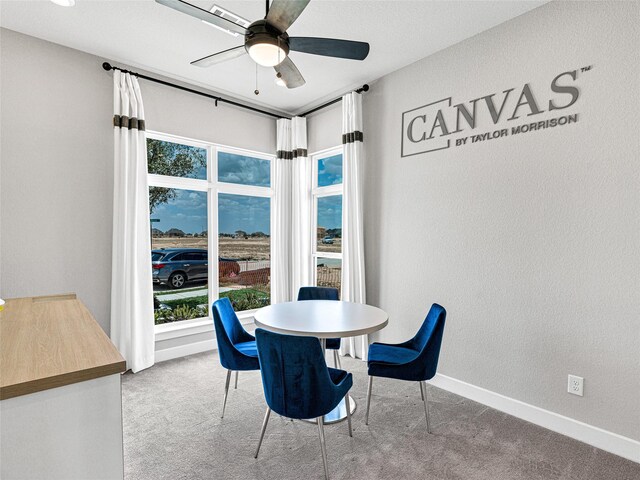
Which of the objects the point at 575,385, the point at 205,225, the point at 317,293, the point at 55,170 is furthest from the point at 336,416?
the point at 55,170

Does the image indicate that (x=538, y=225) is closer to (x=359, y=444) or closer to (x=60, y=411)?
(x=359, y=444)

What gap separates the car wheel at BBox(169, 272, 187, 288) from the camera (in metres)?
3.95

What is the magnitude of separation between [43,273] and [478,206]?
150 inches

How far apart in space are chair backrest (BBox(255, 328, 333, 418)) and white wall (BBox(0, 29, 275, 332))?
7.67 ft

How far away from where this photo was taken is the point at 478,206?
9.37 feet

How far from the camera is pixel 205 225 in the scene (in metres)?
4.17

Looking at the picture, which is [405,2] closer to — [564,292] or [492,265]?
[492,265]

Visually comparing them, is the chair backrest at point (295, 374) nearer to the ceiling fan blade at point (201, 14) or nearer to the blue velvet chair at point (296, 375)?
the blue velvet chair at point (296, 375)

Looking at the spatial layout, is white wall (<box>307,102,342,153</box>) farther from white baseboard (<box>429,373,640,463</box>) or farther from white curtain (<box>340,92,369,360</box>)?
white baseboard (<box>429,373,640,463</box>)

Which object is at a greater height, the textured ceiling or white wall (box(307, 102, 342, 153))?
the textured ceiling

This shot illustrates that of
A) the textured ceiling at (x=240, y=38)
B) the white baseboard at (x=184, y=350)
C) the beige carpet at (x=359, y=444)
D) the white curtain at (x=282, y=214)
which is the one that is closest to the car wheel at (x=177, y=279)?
the white baseboard at (x=184, y=350)

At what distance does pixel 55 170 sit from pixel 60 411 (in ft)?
9.08

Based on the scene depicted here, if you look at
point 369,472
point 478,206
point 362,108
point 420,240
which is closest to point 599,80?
point 478,206

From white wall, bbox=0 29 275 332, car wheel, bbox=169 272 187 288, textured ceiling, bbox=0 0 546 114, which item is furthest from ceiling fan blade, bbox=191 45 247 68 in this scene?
car wheel, bbox=169 272 187 288
